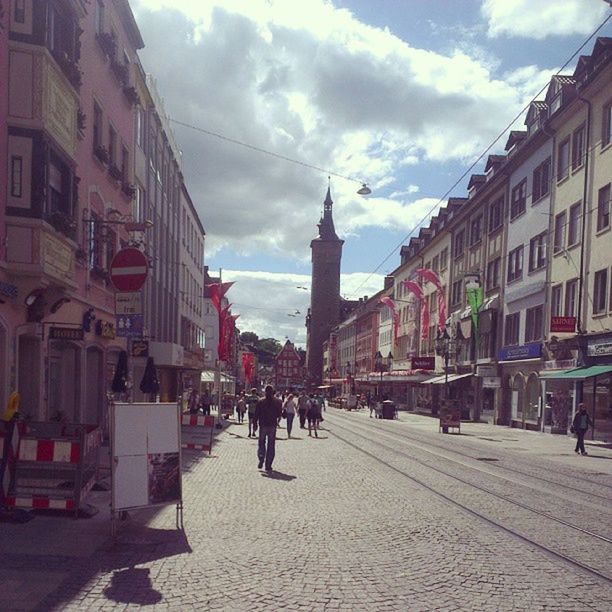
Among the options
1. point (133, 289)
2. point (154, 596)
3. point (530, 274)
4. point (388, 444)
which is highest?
point (530, 274)

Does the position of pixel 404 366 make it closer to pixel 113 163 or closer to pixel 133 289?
pixel 113 163

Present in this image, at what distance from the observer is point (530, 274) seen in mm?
37875

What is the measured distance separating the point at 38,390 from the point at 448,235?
44.7 meters

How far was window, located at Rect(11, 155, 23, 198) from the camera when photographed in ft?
46.4

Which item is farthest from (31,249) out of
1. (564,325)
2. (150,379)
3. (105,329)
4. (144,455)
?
(564,325)

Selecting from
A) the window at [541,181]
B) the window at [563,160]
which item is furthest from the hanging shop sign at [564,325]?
the window at [541,181]

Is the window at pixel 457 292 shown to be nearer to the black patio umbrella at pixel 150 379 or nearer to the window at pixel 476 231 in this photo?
the window at pixel 476 231

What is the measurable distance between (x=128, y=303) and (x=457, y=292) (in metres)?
43.1

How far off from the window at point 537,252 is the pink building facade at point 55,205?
71.8 feet

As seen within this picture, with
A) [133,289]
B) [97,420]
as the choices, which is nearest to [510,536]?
[133,289]

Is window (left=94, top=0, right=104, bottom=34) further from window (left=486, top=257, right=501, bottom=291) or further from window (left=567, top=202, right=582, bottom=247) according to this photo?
window (left=486, top=257, right=501, bottom=291)

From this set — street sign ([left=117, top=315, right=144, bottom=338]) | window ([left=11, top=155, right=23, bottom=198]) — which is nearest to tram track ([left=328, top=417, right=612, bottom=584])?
street sign ([left=117, top=315, right=144, bottom=338])

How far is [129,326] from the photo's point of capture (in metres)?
12.3

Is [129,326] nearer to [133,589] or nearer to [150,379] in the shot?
[133,589]
